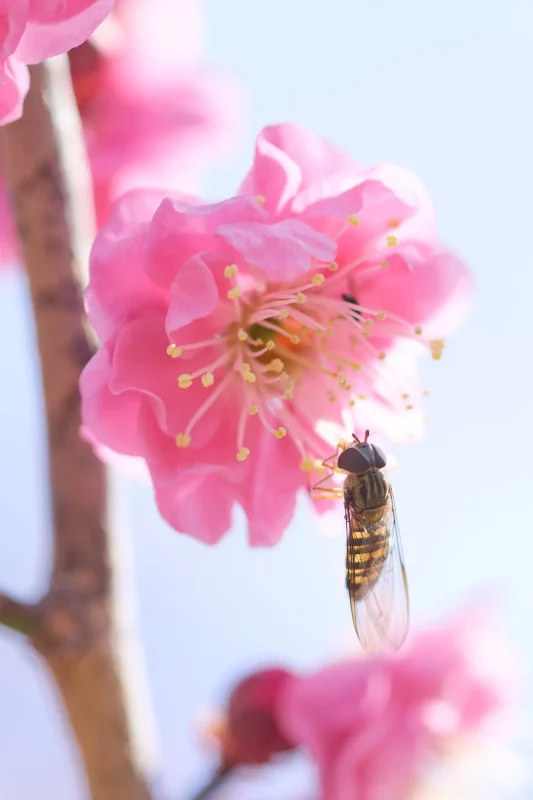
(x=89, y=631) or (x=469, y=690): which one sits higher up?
(x=89, y=631)

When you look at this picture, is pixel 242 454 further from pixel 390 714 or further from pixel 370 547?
pixel 390 714

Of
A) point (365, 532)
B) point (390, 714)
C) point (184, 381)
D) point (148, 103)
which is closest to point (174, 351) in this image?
point (184, 381)

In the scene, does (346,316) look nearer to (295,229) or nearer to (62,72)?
(295,229)

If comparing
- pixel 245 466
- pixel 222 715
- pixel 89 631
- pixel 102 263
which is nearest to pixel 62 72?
pixel 102 263

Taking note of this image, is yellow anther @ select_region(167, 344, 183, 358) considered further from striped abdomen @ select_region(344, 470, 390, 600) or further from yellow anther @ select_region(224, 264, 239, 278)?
striped abdomen @ select_region(344, 470, 390, 600)

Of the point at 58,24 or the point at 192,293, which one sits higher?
the point at 58,24

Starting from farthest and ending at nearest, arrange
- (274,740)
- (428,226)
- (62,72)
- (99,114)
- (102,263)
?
(99,114)
(274,740)
(62,72)
(428,226)
(102,263)

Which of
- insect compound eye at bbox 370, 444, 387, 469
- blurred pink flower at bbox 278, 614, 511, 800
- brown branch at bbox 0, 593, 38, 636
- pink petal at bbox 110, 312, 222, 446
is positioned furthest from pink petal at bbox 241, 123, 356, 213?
blurred pink flower at bbox 278, 614, 511, 800
